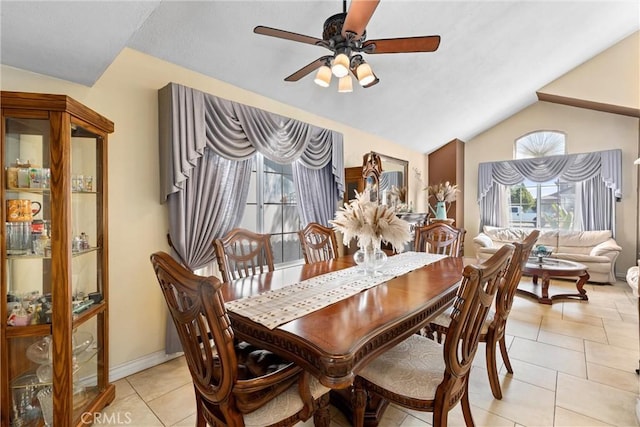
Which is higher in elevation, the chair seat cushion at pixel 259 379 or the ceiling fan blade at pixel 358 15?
the ceiling fan blade at pixel 358 15

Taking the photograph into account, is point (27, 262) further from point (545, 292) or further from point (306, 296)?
point (545, 292)

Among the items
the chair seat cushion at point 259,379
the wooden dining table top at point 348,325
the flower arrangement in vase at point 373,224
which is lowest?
the chair seat cushion at point 259,379

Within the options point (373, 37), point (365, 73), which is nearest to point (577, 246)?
point (373, 37)

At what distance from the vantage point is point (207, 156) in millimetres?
2545

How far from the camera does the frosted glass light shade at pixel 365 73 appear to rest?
1958 mm

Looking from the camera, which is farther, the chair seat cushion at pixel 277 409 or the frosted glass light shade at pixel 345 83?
the frosted glass light shade at pixel 345 83

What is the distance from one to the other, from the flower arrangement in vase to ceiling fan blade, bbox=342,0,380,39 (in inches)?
36.9

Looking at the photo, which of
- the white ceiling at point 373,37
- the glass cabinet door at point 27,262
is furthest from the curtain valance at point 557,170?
the glass cabinet door at point 27,262

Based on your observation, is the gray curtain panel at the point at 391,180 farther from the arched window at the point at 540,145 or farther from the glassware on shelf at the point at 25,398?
the glassware on shelf at the point at 25,398

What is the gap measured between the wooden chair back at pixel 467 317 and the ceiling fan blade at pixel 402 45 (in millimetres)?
1322

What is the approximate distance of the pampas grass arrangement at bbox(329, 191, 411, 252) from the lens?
1.73 metres

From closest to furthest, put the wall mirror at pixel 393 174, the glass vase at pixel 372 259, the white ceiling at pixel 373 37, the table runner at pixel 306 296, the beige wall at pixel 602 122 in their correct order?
the table runner at pixel 306 296 < the white ceiling at pixel 373 37 < the glass vase at pixel 372 259 < the beige wall at pixel 602 122 < the wall mirror at pixel 393 174

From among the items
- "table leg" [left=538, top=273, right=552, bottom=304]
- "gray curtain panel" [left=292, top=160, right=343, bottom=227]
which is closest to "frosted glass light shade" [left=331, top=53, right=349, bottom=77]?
"gray curtain panel" [left=292, top=160, right=343, bottom=227]

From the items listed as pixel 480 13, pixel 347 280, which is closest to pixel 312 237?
pixel 347 280
